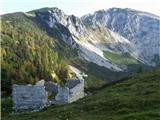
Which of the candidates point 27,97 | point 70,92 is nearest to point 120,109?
point 27,97

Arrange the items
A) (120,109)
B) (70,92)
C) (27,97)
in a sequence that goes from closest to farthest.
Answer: (120,109) < (27,97) < (70,92)

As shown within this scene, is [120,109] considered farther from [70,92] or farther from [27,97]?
[70,92]

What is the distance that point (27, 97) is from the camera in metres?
84.4

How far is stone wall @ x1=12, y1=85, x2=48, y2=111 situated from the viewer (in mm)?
84250

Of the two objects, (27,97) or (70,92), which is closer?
(27,97)

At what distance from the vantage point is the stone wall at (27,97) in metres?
84.2

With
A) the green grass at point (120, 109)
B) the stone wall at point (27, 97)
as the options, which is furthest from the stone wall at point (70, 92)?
the green grass at point (120, 109)

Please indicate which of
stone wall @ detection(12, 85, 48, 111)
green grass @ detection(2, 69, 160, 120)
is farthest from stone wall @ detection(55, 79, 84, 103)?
green grass @ detection(2, 69, 160, 120)

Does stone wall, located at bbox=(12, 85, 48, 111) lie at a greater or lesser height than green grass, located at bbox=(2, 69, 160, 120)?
lesser

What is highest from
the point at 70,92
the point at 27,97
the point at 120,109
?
the point at 120,109

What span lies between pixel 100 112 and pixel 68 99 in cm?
3168

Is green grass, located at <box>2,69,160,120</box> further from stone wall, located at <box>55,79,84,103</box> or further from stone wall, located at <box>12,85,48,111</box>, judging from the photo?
stone wall, located at <box>12,85,48,111</box>

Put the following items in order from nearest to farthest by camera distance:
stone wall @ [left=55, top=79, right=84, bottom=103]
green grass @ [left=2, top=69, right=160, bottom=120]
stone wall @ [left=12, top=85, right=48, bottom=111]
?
green grass @ [left=2, top=69, right=160, bottom=120]
stone wall @ [left=12, top=85, right=48, bottom=111]
stone wall @ [left=55, top=79, right=84, bottom=103]

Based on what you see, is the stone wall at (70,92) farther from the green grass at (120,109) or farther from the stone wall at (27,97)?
the green grass at (120,109)
